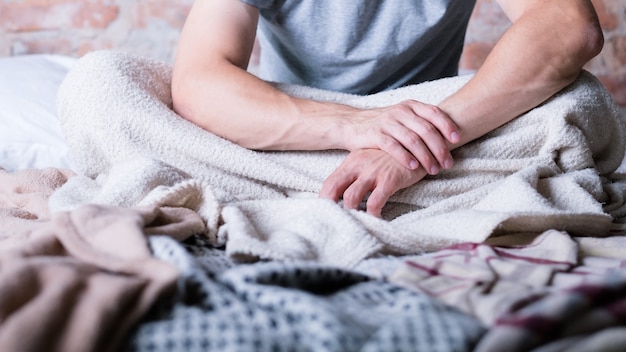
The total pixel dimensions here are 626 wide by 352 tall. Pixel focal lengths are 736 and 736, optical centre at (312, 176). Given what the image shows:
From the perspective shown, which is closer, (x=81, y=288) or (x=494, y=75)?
(x=81, y=288)

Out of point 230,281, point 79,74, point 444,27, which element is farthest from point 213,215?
point 444,27

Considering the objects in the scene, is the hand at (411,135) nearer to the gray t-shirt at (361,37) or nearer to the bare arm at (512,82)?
the bare arm at (512,82)

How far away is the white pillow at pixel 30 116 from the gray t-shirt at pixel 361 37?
0.43m

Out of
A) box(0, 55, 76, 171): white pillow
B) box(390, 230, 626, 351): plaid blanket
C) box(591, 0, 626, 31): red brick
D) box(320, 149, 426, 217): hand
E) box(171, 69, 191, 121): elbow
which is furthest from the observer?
box(591, 0, 626, 31): red brick

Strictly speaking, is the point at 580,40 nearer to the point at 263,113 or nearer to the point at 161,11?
the point at 263,113

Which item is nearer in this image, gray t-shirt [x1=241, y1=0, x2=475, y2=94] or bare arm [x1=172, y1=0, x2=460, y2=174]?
bare arm [x1=172, y1=0, x2=460, y2=174]

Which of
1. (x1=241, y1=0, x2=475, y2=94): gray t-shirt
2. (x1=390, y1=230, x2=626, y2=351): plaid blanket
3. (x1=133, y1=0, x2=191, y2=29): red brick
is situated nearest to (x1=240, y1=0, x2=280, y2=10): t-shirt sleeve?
(x1=241, y1=0, x2=475, y2=94): gray t-shirt

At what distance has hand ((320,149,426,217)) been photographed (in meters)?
0.84

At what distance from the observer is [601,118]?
94 centimetres

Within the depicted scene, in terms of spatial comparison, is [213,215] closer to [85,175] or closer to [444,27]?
[85,175]

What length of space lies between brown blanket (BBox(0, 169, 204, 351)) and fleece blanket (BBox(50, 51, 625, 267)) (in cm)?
10

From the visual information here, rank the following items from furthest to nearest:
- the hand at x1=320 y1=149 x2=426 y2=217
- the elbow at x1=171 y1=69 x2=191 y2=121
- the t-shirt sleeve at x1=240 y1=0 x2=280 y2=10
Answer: the t-shirt sleeve at x1=240 y1=0 x2=280 y2=10
the elbow at x1=171 y1=69 x2=191 y2=121
the hand at x1=320 y1=149 x2=426 y2=217

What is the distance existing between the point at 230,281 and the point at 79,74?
535mm

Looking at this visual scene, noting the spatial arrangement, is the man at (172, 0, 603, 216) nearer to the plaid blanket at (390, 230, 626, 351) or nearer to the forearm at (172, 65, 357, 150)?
the forearm at (172, 65, 357, 150)
